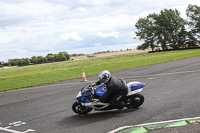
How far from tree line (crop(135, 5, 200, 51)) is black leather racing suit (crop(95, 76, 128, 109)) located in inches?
2718

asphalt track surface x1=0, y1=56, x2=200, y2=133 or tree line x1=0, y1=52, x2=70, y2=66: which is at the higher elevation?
tree line x1=0, y1=52, x2=70, y2=66

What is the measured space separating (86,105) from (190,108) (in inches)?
134

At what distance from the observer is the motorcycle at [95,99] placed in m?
7.49

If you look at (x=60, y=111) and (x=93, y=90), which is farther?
(x=60, y=111)

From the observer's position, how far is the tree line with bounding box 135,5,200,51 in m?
72.9

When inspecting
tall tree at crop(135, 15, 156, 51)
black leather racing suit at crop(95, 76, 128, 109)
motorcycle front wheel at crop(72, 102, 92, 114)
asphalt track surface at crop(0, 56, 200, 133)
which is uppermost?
tall tree at crop(135, 15, 156, 51)

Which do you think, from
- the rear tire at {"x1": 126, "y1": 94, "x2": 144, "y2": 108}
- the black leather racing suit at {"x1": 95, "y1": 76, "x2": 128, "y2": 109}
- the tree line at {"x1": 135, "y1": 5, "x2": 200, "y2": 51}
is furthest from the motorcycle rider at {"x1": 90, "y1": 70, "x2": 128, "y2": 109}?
the tree line at {"x1": 135, "y1": 5, "x2": 200, "y2": 51}

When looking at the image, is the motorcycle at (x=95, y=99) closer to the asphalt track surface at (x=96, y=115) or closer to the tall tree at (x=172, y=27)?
the asphalt track surface at (x=96, y=115)

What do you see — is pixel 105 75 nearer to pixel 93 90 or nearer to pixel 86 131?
pixel 93 90

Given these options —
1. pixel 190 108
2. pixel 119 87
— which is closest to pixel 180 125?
pixel 190 108

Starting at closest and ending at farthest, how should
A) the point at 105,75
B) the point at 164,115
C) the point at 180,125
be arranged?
the point at 180,125 → the point at 164,115 → the point at 105,75

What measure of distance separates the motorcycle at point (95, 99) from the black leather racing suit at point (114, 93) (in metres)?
0.17

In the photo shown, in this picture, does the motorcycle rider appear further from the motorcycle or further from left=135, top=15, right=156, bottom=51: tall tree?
left=135, top=15, right=156, bottom=51: tall tree

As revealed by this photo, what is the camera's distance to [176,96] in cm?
900
